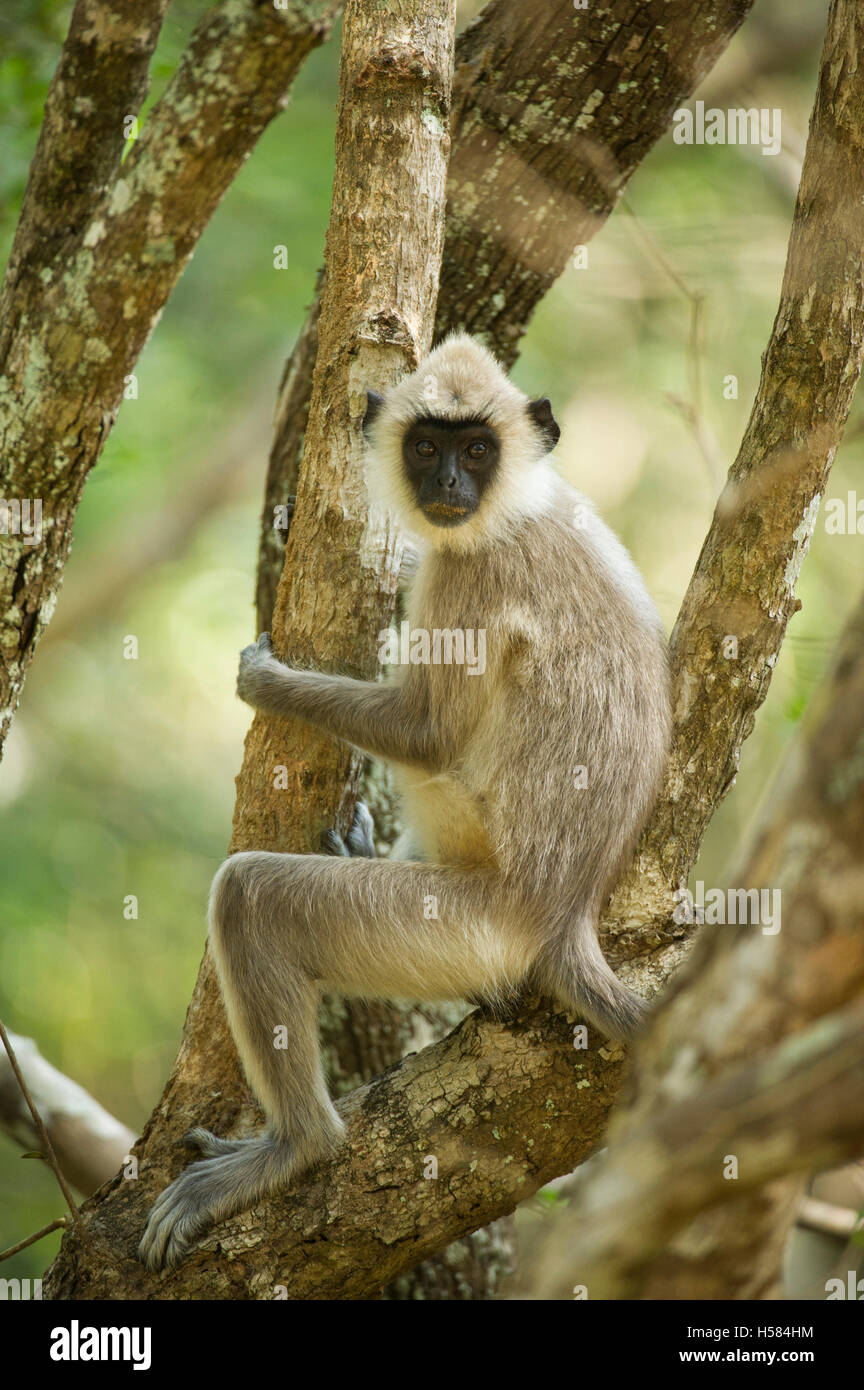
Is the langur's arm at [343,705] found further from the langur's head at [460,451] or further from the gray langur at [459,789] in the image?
the langur's head at [460,451]

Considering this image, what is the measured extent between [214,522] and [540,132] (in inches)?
320

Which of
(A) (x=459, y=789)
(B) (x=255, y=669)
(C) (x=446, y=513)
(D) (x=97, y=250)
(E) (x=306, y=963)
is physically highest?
(D) (x=97, y=250)

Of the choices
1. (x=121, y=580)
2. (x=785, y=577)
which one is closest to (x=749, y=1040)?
(x=785, y=577)

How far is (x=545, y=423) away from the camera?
5.71 metres

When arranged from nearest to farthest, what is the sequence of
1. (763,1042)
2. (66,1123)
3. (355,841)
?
(763,1042) → (355,841) → (66,1123)

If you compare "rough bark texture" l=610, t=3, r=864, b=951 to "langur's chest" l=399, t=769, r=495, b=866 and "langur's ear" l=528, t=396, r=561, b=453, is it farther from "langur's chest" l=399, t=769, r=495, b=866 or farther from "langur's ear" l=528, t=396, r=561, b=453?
"langur's ear" l=528, t=396, r=561, b=453

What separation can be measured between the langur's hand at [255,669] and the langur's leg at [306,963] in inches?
25.4

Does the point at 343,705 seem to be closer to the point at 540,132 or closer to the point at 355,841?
the point at 355,841

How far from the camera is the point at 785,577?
179 inches

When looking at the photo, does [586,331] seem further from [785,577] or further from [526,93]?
[785,577]

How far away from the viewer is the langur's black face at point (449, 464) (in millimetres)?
5301

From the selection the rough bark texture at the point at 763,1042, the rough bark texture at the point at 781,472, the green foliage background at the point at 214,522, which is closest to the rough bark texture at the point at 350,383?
the rough bark texture at the point at 781,472

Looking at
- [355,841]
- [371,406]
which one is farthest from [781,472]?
[355,841]
